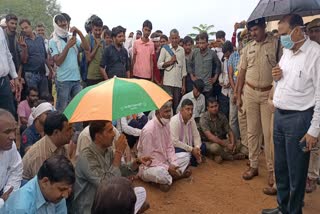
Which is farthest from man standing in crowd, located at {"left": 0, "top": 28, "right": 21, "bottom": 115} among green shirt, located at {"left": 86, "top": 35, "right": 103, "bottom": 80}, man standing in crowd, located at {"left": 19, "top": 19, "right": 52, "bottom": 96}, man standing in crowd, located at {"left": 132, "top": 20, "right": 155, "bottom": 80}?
man standing in crowd, located at {"left": 132, "top": 20, "right": 155, "bottom": 80}

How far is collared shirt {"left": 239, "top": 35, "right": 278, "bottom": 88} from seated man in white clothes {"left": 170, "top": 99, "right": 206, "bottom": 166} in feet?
3.89

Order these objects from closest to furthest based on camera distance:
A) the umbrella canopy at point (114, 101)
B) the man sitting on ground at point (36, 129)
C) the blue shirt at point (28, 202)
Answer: the blue shirt at point (28, 202), the umbrella canopy at point (114, 101), the man sitting on ground at point (36, 129)

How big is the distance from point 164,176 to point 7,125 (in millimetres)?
2612

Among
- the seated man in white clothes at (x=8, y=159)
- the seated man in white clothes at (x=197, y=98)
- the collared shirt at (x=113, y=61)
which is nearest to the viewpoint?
the seated man in white clothes at (x=8, y=159)

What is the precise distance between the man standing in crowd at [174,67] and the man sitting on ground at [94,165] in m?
4.11

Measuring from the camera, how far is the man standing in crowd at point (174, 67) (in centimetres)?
754

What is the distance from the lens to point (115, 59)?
666 centimetres

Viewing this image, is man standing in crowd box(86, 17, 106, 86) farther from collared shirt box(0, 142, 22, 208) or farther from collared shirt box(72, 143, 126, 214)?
collared shirt box(0, 142, 22, 208)

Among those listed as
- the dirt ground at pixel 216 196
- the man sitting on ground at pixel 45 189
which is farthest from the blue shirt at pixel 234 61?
the man sitting on ground at pixel 45 189

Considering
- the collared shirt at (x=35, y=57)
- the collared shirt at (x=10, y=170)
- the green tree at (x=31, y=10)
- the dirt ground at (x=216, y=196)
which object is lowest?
the dirt ground at (x=216, y=196)

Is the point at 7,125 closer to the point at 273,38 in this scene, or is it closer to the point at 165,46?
the point at 273,38

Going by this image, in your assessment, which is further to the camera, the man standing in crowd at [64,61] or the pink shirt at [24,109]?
the man standing in crowd at [64,61]

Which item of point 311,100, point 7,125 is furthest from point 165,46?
point 7,125

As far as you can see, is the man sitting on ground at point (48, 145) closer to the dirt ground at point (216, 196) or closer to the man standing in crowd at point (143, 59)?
the dirt ground at point (216, 196)
